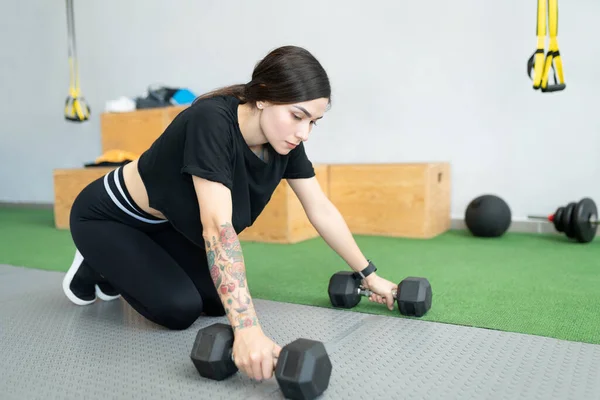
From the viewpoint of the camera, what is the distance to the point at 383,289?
1591 millimetres

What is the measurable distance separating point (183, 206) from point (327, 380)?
56 cm

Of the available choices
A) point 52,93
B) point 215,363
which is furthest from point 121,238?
point 52,93

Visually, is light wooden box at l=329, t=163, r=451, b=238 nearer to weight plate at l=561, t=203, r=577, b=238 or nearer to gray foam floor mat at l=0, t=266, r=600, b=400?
weight plate at l=561, t=203, r=577, b=238

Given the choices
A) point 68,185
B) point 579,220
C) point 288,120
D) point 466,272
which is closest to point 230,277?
point 288,120

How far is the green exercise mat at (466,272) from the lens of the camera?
5.15 ft

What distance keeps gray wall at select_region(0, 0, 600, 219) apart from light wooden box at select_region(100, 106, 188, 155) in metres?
0.53

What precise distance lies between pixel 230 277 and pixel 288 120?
369mm

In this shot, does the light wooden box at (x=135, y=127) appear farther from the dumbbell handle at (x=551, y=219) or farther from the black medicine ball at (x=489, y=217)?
the dumbbell handle at (x=551, y=219)

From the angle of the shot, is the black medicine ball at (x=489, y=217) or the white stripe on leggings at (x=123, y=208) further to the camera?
the black medicine ball at (x=489, y=217)

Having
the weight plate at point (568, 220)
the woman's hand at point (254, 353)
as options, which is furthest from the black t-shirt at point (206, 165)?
the weight plate at point (568, 220)

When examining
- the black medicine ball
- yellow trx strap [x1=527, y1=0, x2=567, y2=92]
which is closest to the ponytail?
yellow trx strap [x1=527, y1=0, x2=567, y2=92]

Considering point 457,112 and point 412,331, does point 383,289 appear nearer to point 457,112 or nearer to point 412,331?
point 412,331

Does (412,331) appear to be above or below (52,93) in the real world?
below

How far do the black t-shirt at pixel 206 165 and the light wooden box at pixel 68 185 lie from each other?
8.05 feet
